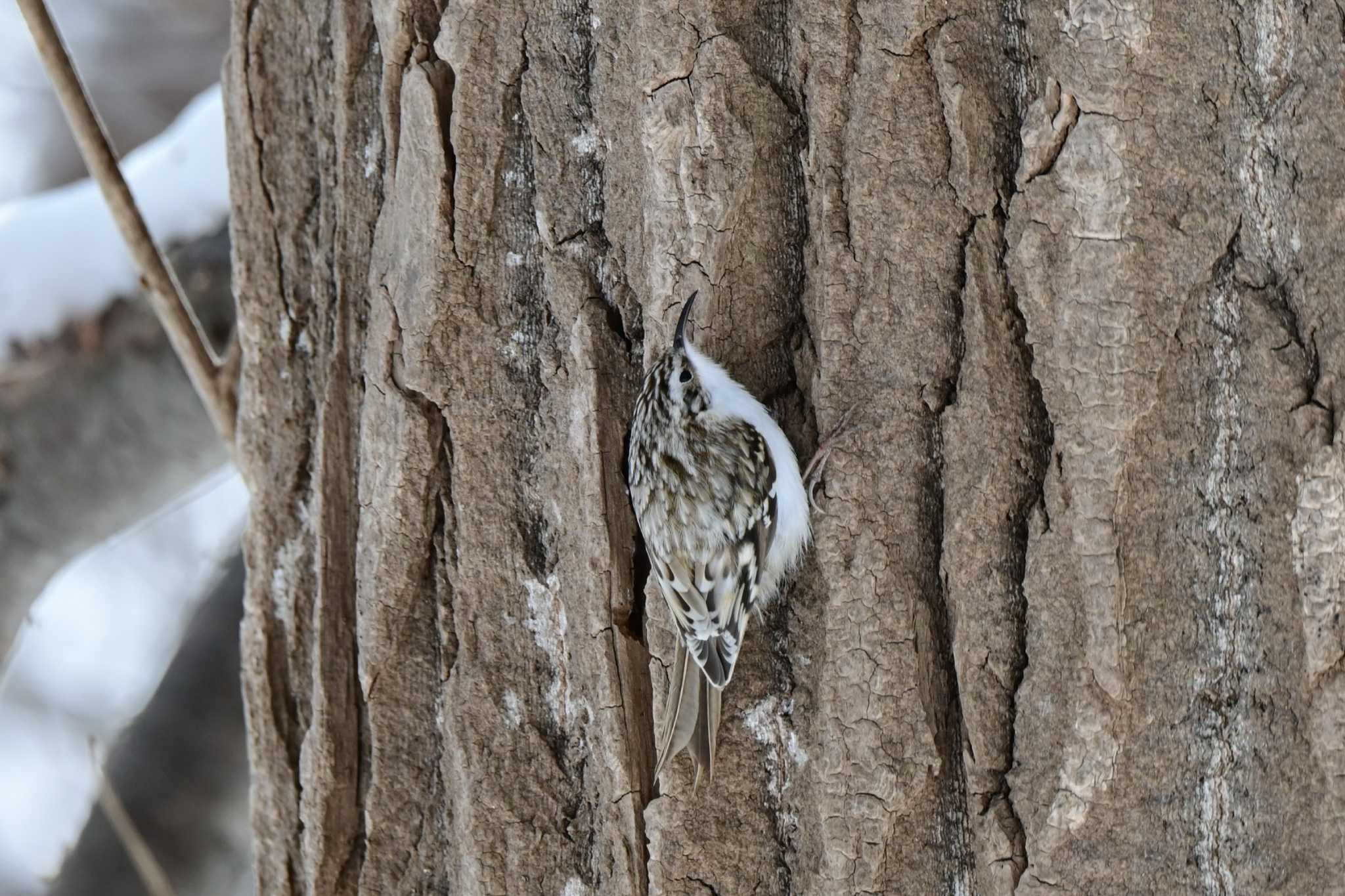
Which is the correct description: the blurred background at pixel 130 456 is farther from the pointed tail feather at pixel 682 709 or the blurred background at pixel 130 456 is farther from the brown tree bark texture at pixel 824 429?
the pointed tail feather at pixel 682 709

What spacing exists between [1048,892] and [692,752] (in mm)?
463

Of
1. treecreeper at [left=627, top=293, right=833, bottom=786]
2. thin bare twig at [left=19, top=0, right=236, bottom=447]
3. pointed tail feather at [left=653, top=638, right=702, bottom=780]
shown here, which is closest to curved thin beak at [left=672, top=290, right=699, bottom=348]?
treecreeper at [left=627, top=293, right=833, bottom=786]

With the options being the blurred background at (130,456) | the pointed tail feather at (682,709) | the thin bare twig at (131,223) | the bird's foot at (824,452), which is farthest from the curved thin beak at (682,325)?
the blurred background at (130,456)

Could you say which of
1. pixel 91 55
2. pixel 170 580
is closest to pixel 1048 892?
pixel 170 580

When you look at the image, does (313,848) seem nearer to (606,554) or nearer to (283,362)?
(606,554)

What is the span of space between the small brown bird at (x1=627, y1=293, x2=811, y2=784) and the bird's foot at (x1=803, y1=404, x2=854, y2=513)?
0.03 m

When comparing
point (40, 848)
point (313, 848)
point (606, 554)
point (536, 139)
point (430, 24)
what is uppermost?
point (430, 24)

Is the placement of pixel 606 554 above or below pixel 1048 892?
above

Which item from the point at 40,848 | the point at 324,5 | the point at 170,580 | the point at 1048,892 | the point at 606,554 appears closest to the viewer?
the point at 1048,892

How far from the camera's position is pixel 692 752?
140 centimetres

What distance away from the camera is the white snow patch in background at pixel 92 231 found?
239 centimetres

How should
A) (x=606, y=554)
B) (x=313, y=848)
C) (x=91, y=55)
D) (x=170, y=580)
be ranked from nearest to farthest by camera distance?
(x=606, y=554) < (x=313, y=848) < (x=91, y=55) < (x=170, y=580)

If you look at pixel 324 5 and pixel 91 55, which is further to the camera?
pixel 91 55

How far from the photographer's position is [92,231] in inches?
97.0
